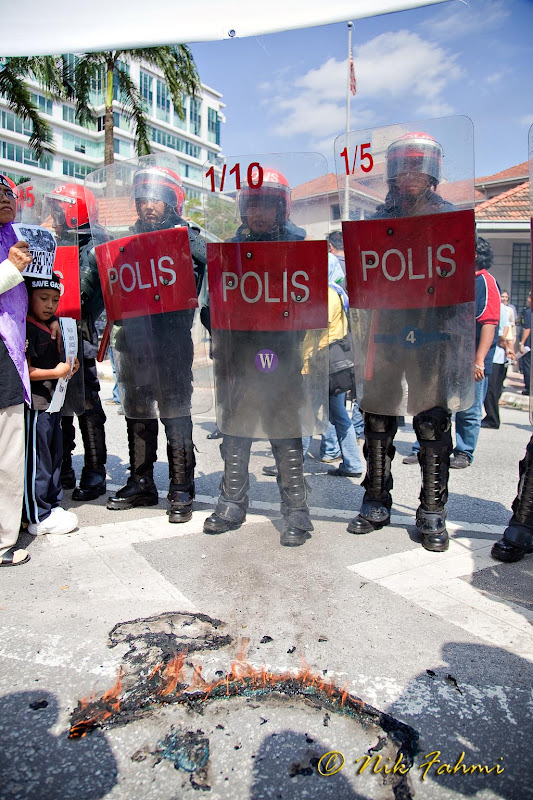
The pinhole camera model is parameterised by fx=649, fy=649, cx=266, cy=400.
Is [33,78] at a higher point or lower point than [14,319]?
higher

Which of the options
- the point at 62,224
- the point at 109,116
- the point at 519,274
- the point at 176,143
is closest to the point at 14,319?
the point at 62,224

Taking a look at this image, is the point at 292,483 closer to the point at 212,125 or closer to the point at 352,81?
the point at 352,81

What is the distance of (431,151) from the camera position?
317 cm

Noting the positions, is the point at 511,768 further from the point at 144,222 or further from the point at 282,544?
the point at 144,222

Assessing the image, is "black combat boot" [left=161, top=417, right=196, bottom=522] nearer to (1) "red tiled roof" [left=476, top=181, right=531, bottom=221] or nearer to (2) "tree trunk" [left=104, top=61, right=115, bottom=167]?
(1) "red tiled roof" [left=476, top=181, right=531, bottom=221]

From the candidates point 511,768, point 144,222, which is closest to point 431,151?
point 144,222

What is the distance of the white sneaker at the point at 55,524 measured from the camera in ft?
12.0

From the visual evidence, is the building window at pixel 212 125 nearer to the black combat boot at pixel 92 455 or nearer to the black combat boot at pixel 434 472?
the black combat boot at pixel 92 455

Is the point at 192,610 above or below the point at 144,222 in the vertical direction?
below

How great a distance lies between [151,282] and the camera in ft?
12.1

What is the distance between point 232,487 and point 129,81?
1739 cm

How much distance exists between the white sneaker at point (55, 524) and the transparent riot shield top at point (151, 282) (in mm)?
728

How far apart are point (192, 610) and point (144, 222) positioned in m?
2.15

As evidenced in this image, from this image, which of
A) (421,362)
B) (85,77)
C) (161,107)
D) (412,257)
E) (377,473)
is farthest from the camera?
(161,107)
